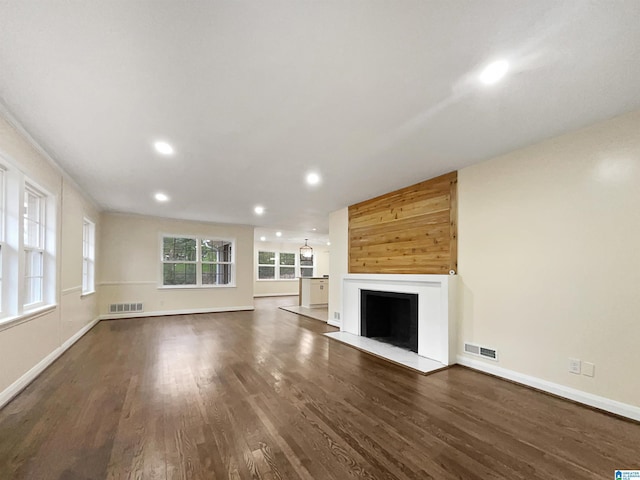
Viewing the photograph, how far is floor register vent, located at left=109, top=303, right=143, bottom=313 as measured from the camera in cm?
672

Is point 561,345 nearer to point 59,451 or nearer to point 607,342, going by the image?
point 607,342

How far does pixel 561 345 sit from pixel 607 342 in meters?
0.34

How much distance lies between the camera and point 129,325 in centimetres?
598

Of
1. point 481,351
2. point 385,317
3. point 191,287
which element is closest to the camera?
point 481,351

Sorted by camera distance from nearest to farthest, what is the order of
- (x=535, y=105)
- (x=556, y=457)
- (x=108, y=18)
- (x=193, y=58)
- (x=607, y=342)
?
(x=108, y=18) < (x=193, y=58) < (x=556, y=457) < (x=535, y=105) < (x=607, y=342)

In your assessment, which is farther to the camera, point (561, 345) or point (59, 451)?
point (561, 345)

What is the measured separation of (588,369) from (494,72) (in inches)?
105

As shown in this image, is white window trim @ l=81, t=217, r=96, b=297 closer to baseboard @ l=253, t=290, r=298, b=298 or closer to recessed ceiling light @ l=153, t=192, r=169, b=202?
recessed ceiling light @ l=153, t=192, r=169, b=202

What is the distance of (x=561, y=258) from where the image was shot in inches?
109

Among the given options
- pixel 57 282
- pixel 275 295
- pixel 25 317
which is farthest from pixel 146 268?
pixel 275 295

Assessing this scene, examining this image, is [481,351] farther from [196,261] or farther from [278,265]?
[278,265]

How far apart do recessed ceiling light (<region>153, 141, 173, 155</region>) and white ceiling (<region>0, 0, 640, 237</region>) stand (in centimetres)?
8

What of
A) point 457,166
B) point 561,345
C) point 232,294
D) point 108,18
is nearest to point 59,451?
point 108,18

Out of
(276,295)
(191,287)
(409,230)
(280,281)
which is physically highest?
(409,230)
